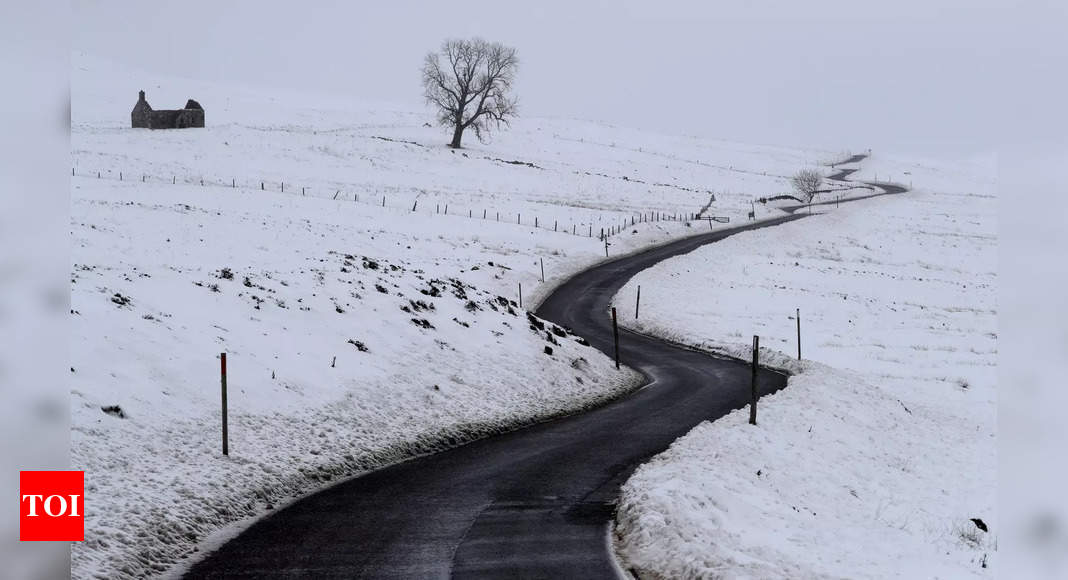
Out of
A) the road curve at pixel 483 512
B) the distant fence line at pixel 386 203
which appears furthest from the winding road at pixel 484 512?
the distant fence line at pixel 386 203

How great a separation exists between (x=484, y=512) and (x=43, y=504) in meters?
6.98

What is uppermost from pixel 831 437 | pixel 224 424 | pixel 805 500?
pixel 224 424

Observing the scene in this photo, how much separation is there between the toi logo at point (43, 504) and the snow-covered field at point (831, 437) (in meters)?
6.11

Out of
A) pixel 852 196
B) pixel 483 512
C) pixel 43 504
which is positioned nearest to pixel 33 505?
pixel 43 504

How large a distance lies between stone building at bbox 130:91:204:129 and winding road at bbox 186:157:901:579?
262ft

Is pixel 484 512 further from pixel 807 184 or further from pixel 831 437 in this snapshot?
pixel 807 184

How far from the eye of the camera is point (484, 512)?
42.1ft

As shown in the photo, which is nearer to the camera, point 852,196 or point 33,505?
point 33,505

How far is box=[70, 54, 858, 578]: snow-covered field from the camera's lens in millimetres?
12461

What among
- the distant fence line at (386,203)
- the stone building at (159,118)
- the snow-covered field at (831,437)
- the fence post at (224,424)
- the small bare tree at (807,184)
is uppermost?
the stone building at (159,118)

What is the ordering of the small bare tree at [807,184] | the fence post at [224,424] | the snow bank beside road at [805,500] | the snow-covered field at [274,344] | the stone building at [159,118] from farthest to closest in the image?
the small bare tree at [807,184], the stone building at [159,118], the fence post at [224,424], the snow-covered field at [274,344], the snow bank beside road at [805,500]

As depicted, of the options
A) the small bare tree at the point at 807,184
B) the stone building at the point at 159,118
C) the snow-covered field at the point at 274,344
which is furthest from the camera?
the small bare tree at the point at 807,184

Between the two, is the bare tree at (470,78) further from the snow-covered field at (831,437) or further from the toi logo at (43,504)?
the toi logo at (43,504)

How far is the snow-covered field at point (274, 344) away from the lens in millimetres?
12461
